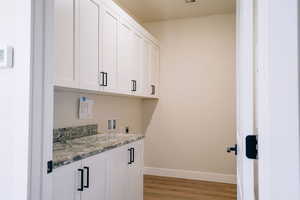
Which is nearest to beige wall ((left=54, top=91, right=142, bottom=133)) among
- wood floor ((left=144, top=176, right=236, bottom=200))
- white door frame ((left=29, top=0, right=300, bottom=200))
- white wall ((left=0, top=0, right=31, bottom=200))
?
wood floor ((left=144, top=176, right=236, bottom=200))

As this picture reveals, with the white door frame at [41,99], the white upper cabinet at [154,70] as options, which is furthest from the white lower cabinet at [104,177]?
the white upper cabinet at [154,70]

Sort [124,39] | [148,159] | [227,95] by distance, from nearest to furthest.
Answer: [124,39], [227,95], [148,159]

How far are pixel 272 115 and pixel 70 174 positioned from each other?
1.35 meters

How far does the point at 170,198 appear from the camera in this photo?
3.01 metres

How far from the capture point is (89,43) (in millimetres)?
2090

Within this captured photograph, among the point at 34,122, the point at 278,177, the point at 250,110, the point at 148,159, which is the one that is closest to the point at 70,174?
the point at 34,122

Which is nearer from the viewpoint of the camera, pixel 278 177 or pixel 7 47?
pixel 278 177

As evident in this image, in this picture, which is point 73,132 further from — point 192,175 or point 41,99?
point 192,175

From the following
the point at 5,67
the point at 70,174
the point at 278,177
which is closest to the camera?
the point at 278,177

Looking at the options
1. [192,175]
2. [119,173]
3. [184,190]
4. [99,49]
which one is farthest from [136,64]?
[192,175]

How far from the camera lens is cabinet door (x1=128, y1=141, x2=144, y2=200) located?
2.36m

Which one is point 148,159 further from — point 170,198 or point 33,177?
point 33,177

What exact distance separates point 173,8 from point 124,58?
1312 mm

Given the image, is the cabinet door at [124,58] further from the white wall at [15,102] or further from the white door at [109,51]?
the white wall at [15,102]
